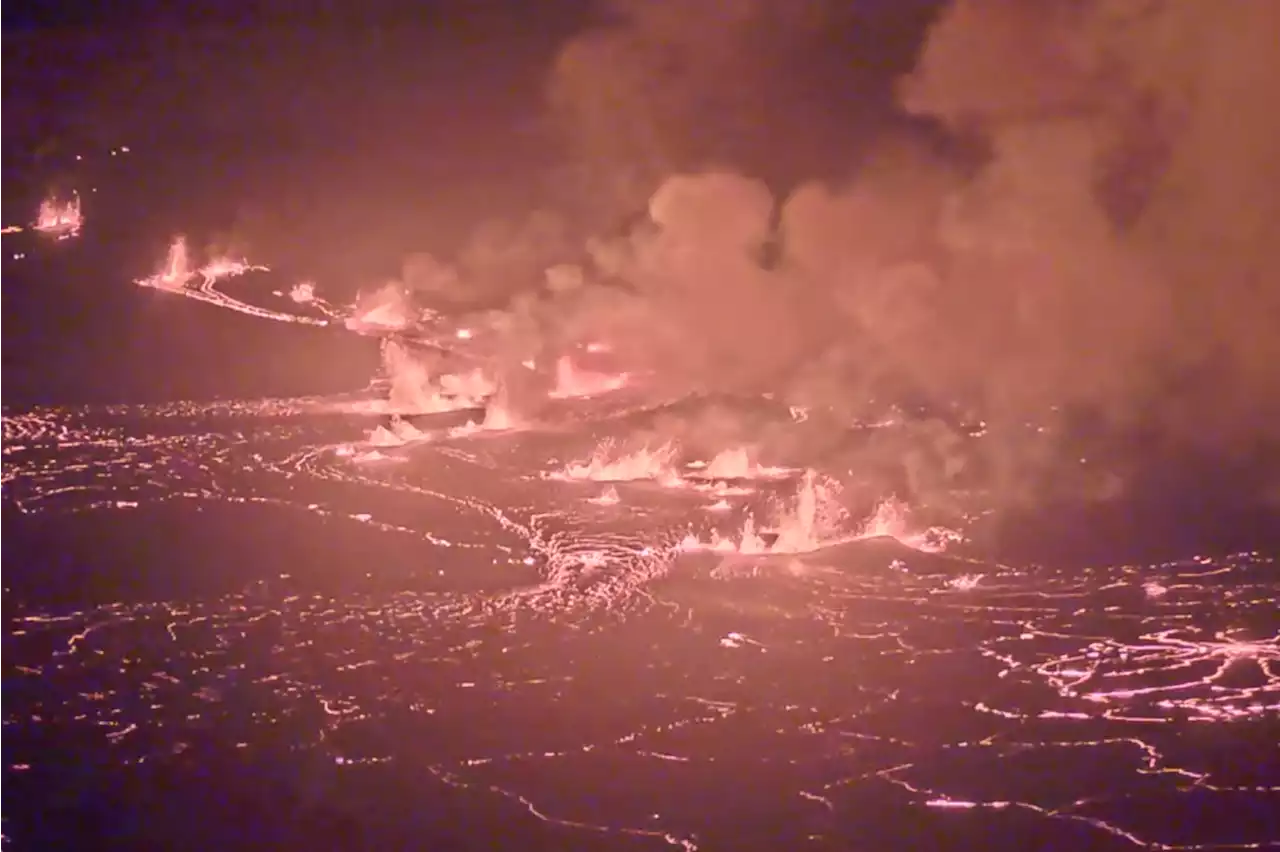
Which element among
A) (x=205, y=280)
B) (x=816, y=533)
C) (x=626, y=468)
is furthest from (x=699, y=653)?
(x=205, y=280)

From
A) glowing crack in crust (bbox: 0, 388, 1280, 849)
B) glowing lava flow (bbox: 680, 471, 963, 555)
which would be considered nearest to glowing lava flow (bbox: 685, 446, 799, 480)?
glowing crack in crust (bbox: 0, 388, 1280, 849)

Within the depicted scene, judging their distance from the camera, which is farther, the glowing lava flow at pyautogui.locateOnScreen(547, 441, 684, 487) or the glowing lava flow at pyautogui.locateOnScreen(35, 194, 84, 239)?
the glowing lava flow at pyautogui.locateOnScreen(35, 194, 84, 239)

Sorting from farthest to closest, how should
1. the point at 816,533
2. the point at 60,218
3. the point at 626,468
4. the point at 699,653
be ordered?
1. the point at 60,218
2. the point at 626,468
3. the point at 816,533
4. the point at 699,653

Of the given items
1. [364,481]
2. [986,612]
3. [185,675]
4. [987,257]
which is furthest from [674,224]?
[185,675]

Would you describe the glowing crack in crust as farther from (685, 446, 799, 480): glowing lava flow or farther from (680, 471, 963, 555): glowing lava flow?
(685, 446, 799, 480): glowing lava flow

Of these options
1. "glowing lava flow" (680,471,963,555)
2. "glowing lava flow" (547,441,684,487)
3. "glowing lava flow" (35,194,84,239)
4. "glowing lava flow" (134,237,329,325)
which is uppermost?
"glowing lava flow" (35,194,84,239)

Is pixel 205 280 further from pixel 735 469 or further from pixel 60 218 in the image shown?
pixel 735 469

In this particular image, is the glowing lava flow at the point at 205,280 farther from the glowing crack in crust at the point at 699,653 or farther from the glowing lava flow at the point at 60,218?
the glowing crack in crust at the point at 699,653

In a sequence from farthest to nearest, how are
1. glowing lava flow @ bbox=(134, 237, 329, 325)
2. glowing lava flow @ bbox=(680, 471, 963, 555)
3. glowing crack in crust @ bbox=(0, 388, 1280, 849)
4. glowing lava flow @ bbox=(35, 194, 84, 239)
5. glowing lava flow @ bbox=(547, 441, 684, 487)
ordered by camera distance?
glowing lava flow @ bbox=(35, 194, 84, 239)
glowing lava flow @ bbox=(134, 237, 329, 325)
glowing lava flow @ bbox=(547, 441, 684, 487)
glowing lava flow @ bbox=(680, 471, 963, 555)
glowing crack in crust @ bbox=(0, 388, 1280, 849)

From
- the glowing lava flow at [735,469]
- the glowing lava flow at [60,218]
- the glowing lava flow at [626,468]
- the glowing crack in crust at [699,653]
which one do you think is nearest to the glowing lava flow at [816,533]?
the glowing crack in crust at [699,653]
